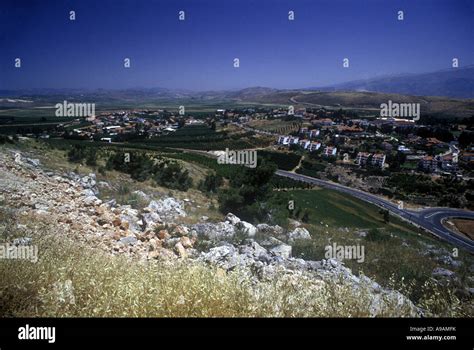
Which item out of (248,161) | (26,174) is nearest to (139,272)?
(26,174)

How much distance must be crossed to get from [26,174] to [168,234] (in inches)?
126

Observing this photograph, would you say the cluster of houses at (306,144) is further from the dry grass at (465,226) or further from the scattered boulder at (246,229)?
the scattered boulder at (246,229)

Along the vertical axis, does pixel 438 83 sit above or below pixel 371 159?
above

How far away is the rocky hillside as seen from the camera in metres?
3.56

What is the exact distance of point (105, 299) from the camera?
212 cm

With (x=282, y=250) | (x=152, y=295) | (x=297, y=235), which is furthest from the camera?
(x=297, y=235)

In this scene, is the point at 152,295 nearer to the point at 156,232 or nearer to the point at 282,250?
the point at 156,232

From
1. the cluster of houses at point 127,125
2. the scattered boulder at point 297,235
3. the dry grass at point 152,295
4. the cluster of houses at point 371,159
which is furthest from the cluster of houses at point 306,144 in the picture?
the dry grass at point 152,295

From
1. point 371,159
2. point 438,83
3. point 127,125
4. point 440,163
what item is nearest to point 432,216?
point 440,163

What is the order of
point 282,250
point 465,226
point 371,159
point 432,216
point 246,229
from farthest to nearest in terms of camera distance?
1. point 371,159
2. point 432,216
3. point 465,226
4. point 246,229
5. point 282,250

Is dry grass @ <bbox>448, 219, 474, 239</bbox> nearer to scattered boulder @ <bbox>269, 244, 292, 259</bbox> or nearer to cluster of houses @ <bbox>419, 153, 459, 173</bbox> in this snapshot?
cluster of houses @ <bbox>419, 153, 459, 173</bbox>

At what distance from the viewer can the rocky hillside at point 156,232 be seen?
356 centimetres

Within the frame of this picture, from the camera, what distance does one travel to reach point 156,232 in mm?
4543
